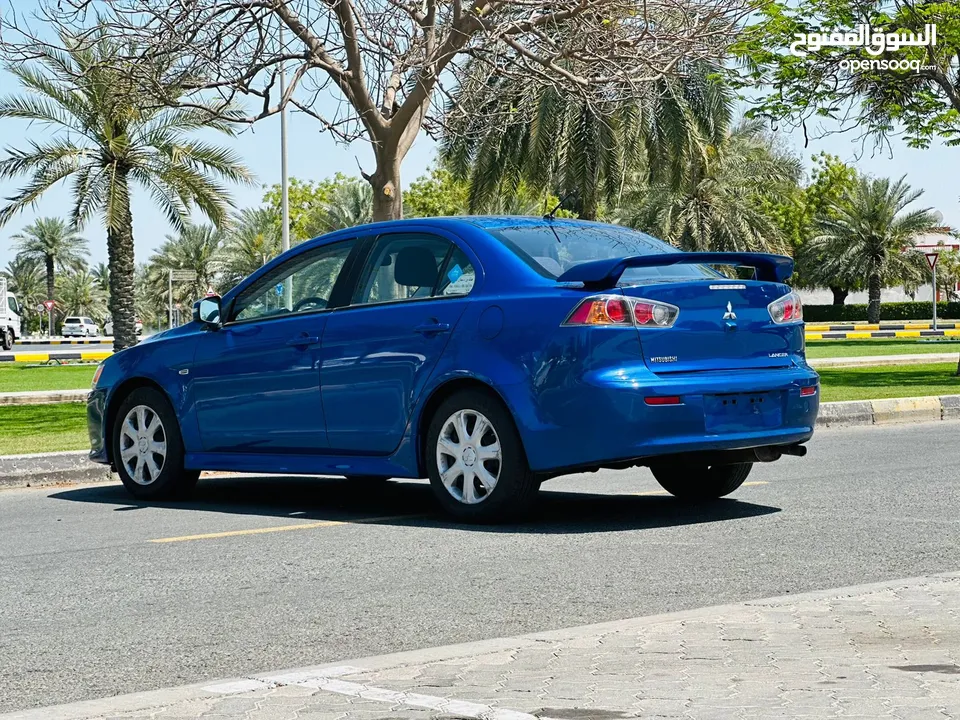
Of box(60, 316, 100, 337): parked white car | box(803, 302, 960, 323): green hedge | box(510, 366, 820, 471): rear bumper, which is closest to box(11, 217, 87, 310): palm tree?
box(60, 316, 100, 337): parked white car

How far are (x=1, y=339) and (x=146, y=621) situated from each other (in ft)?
168

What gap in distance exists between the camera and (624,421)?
7.35 metres

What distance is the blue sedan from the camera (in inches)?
293

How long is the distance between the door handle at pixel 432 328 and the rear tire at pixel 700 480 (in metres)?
1.69

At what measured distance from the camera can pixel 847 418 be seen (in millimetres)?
15344

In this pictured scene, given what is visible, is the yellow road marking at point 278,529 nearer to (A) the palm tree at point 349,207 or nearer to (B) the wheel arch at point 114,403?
(B) the wheel arch at point 114,403

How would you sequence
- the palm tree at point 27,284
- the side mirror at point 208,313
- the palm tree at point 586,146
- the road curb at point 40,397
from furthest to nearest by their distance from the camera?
the palm tree at point 27,284 → the palm tree at point 586,146 → the road curb at point 40,397 → the side mirror at point 208,313

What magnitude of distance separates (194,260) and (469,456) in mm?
76937

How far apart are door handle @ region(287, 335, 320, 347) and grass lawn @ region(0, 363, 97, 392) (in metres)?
16.1

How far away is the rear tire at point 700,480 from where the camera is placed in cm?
874

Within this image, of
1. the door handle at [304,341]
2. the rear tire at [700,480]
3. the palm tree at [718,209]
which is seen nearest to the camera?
the door handle at [304,341]

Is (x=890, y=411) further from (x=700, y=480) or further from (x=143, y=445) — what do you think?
(x=143, y=445)

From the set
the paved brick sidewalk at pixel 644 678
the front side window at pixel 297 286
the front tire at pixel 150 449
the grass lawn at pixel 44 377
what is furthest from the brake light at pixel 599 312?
the grass lawn at pixel 44 377

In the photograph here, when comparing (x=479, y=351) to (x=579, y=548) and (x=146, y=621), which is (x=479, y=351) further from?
(x=146, y=621)
